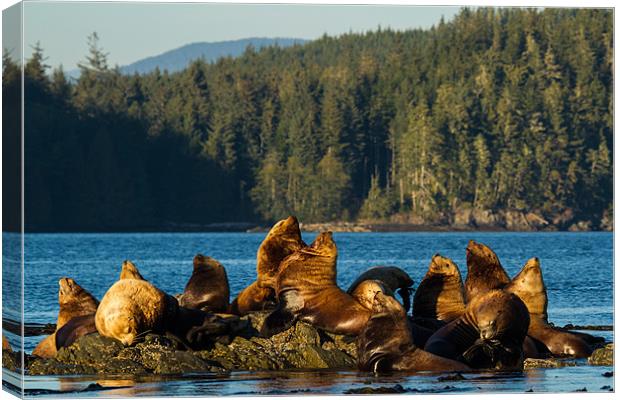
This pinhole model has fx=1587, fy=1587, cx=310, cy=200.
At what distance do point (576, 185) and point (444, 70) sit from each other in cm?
4259

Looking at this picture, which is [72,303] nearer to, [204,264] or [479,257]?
[204,264]

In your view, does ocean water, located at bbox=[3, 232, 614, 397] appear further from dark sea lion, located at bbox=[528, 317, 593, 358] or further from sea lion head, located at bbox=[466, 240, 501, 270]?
sea lion head, located at bbox=[466, 240, 501, 270]

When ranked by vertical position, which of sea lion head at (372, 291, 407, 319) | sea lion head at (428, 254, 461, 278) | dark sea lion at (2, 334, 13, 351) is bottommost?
dark sea lion at (2, 334, 13, 351)

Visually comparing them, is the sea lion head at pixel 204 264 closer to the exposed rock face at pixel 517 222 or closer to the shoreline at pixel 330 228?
the shoreline at pixel 330 228

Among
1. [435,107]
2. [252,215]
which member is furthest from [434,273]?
[435,107]

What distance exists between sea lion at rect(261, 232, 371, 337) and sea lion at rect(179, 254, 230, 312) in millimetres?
1197

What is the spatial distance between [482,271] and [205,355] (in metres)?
4.27

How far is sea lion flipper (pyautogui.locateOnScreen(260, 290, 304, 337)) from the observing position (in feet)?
59.1

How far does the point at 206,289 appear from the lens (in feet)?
63.9

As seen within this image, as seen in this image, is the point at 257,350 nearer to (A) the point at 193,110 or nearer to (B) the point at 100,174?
(B) the point at 100,174

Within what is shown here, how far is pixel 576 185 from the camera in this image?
3209 inches

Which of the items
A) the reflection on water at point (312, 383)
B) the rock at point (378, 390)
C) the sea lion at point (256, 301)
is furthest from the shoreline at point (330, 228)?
the rock at point (378, 390)

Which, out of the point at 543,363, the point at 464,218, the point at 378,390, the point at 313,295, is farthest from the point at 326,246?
the point at 464,218

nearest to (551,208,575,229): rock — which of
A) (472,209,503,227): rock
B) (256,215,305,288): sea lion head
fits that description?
(472,209,503,227): rock
